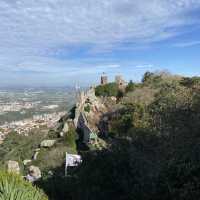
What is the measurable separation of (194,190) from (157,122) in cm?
722

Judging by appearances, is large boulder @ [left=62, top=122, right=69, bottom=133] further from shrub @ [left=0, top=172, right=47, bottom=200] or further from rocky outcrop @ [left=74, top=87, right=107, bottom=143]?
shrub @ [left=0, top=172, right=47, bottom=200]

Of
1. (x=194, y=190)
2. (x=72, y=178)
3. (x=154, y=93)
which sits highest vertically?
(x=154, y=93)

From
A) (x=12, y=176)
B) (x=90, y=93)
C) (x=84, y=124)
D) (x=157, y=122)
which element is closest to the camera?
(x=12, y=176)

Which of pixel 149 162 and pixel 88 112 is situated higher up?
pixel 88 112

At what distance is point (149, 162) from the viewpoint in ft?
49.2

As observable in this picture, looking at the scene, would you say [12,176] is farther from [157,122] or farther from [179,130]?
[157,122]

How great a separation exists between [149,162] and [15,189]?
6.71m

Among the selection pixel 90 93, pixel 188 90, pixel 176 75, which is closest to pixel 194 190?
pixel 188 90

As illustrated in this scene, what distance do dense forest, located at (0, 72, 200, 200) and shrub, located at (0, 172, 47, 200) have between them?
3.48 meters

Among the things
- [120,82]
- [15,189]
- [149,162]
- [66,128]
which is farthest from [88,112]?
[15,189]

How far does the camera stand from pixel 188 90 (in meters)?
19.2

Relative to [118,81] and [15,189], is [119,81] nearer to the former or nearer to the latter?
[118,81]

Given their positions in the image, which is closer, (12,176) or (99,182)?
(12,176)

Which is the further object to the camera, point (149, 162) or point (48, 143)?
point (48, 143)
